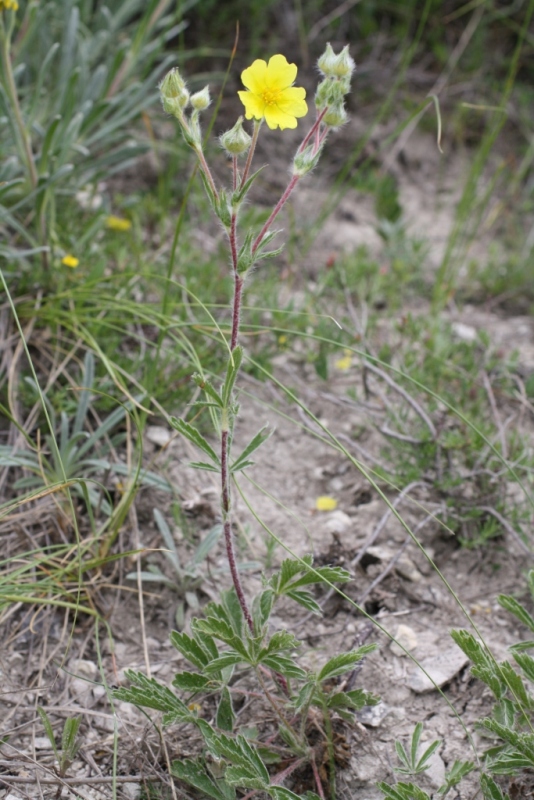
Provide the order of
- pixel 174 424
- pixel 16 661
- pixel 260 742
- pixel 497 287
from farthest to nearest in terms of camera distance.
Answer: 1. pixel 497 287
2. pixel 16 661
3. pixel 260 742
4. pixel 174 424

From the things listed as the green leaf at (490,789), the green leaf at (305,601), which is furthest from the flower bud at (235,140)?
the green leaf at (490,789)

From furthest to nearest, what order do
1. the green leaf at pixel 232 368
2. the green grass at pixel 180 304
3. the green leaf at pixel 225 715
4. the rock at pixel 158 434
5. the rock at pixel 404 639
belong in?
the rock at pixel 158 434 → the green grass at pixel 180 304 → the rock at pixel 404 639 → the green leaf at pixel 225 715 → the green leaf at pixel 232 368

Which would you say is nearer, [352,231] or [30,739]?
[30,739]

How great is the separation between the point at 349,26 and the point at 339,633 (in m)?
3.71

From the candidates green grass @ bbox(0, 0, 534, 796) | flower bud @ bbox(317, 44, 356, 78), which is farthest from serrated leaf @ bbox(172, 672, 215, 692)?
flower bud @ bbox(317, 44, 356, 78)

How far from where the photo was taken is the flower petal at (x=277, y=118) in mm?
1607

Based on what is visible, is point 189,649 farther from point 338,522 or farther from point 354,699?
point 338,522

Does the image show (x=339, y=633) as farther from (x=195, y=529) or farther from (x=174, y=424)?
(x=174, y=424)

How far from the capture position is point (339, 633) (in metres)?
2.08

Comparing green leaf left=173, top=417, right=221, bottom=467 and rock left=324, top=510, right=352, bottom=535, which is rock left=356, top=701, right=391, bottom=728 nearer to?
rock left=324, top=510, right=352, bottom=535

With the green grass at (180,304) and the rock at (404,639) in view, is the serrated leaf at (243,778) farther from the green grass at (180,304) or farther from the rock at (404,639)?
the rock at (404,639)

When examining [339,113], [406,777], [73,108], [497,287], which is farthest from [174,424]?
[497,287]

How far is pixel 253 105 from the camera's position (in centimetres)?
158

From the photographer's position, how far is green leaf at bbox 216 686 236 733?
1.77 meters
